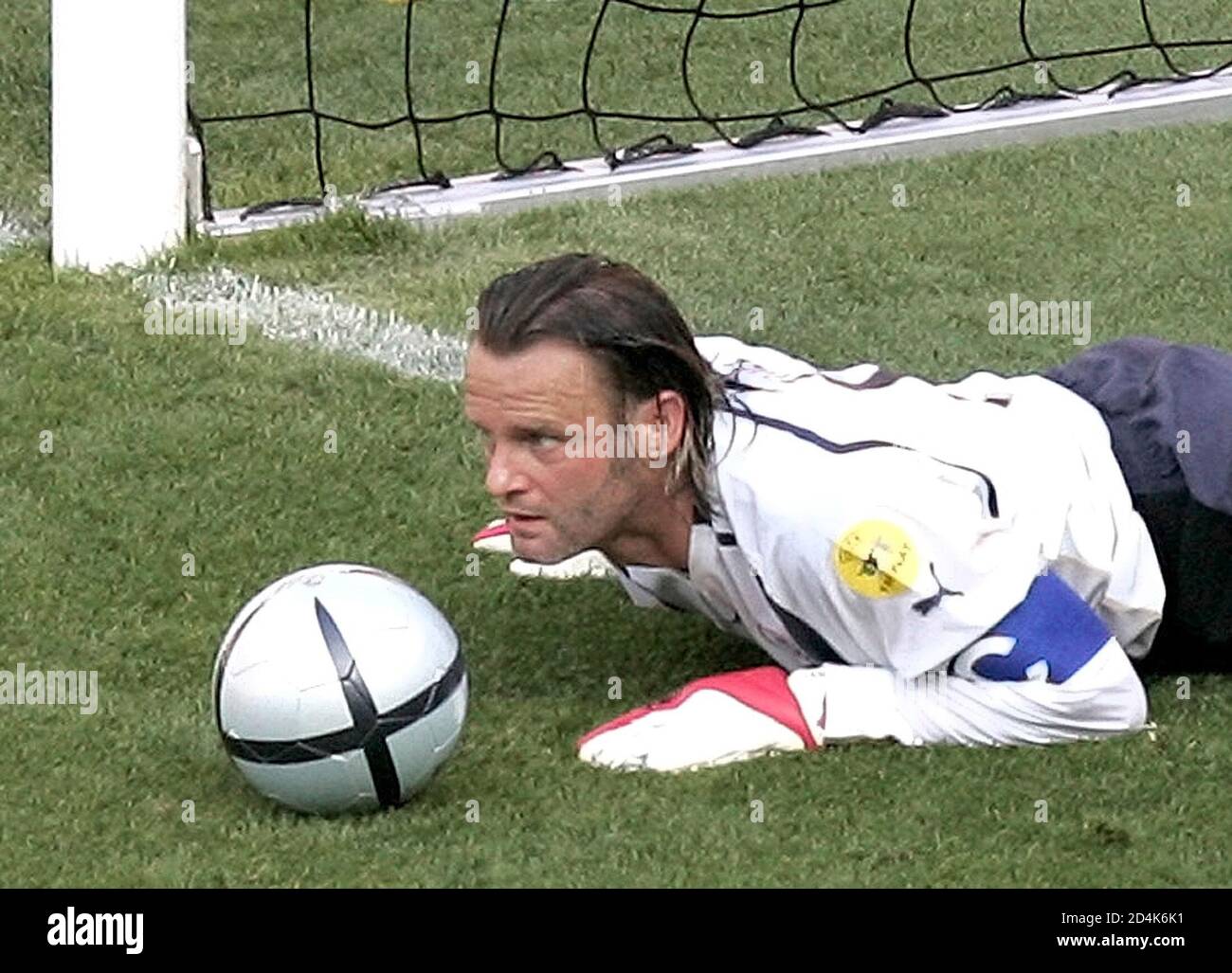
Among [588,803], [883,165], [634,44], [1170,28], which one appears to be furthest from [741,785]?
[1170,28]

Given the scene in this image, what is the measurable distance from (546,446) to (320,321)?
1956mm

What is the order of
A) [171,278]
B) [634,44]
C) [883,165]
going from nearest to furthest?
[171,278] < [883,165] < [634,44]

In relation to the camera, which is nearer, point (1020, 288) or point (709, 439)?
point (709, 439)

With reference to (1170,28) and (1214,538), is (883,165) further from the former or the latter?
(1214,538)

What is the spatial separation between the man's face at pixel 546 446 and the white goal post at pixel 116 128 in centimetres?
204

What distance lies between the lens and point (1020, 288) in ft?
19.0

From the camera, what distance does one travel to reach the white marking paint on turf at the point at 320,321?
17.7 feet

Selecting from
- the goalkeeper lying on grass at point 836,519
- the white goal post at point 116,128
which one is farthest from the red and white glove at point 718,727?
the white goal post at point 116,128

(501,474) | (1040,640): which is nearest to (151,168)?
(501,474)

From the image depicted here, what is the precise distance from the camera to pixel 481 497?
15.8 feet

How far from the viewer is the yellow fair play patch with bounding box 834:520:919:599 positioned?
3631mm

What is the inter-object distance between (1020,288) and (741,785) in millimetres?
2364

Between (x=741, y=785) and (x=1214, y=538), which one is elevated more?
(x=1214, y=538)

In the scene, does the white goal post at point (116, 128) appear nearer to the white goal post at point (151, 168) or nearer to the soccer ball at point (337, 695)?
the white goal post at point (151, 168)
